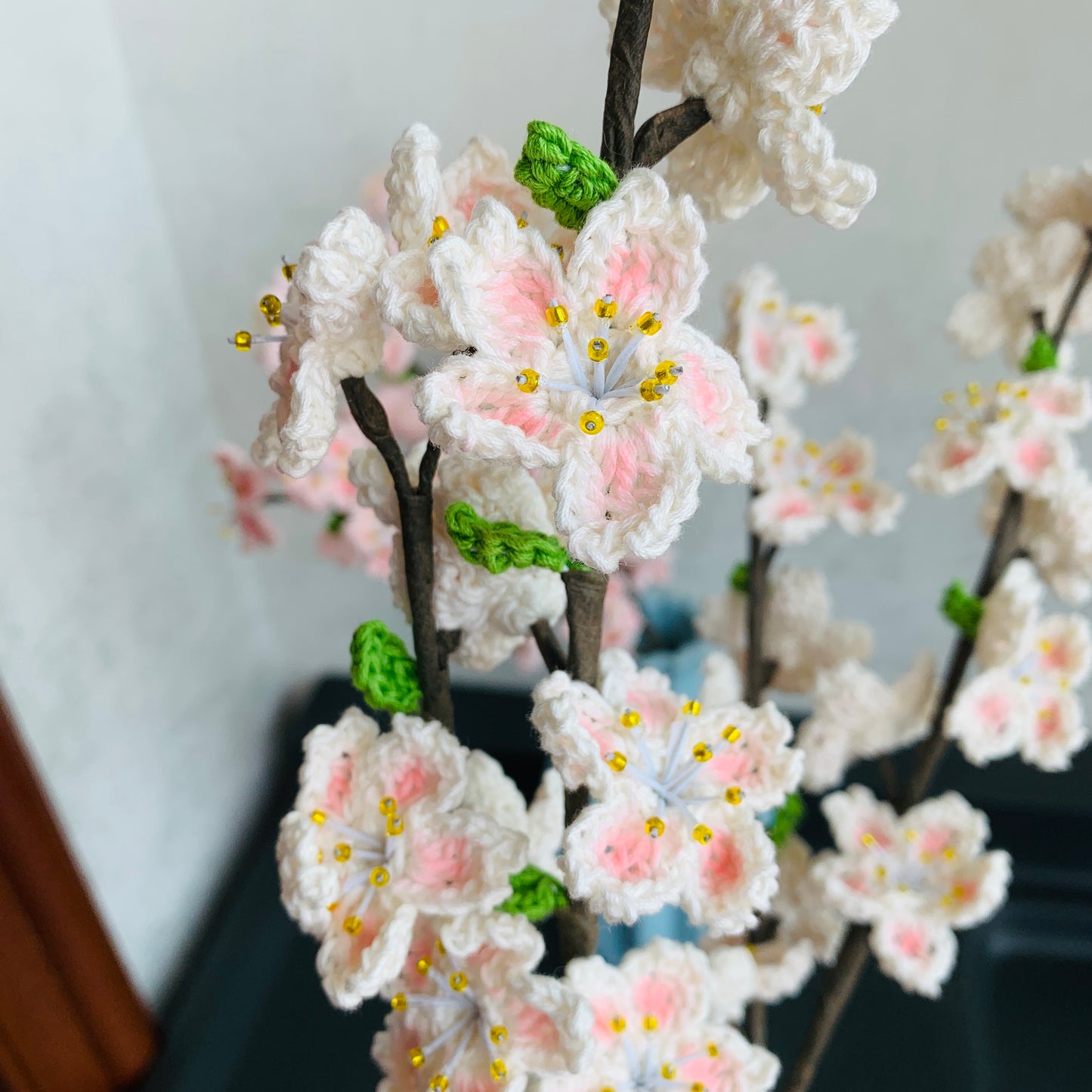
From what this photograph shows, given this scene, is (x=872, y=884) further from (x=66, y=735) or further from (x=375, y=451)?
(x=66, y=735)

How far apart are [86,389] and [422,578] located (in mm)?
557

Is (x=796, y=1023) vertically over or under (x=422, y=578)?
under

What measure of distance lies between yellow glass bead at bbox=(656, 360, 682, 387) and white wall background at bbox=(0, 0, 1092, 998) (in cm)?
58

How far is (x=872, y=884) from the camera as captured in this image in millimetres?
614

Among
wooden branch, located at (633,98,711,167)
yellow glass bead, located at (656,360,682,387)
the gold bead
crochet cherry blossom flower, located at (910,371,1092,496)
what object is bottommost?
crochet cherry blossom flower, located at (910,371,1092,496)

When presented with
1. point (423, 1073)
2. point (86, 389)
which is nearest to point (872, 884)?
point (423, 1073)

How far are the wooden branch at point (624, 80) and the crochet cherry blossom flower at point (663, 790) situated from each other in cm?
22

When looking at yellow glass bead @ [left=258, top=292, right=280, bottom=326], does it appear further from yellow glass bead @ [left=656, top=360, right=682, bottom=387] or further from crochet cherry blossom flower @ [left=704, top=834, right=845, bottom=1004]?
crochet cherry blossom flower @ [left=704, top=834, right=845, bottom=1004]

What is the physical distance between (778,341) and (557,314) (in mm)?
325

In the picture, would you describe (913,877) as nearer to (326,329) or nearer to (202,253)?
(326,329)

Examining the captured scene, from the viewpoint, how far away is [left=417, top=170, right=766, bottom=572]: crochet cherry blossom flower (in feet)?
1.00

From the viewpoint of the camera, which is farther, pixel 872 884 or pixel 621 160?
pixel 872 884

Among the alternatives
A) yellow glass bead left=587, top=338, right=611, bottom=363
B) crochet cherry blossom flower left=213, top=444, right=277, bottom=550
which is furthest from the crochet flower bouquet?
crochet cherry blossom flower left=213, top=444, right=277, bottom=550

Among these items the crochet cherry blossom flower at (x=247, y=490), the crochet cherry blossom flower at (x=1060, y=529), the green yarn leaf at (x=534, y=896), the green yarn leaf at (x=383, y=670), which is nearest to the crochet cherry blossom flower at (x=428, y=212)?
the green yarn leaf at (x=383, y=670)
